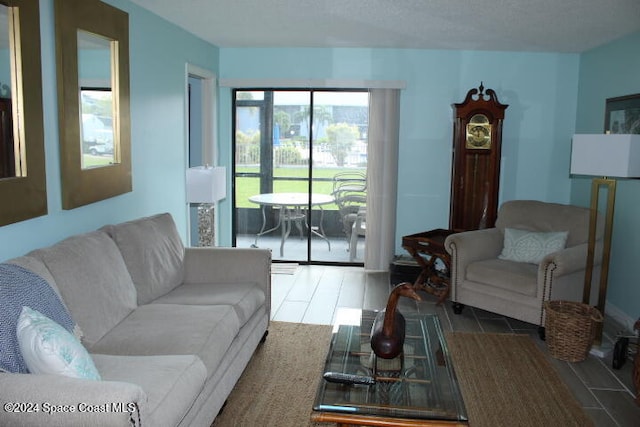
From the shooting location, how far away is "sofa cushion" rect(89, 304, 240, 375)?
2.74m

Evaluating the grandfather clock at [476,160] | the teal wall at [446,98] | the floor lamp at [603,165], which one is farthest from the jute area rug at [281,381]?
the teal wall at [446,98]

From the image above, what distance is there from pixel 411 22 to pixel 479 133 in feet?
5.26

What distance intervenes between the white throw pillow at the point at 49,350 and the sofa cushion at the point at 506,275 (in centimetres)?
323

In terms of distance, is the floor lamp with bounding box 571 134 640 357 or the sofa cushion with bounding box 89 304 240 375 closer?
the sofa cushion with bounding box 89 304 240 375

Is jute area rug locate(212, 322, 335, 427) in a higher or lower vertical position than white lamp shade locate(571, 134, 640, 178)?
lower

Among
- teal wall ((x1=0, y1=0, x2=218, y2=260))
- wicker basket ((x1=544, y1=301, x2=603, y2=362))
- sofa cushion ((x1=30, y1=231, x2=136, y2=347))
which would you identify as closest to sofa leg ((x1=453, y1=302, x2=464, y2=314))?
wicker basket ((x1=544, y1=301, x2=603, y2=362))

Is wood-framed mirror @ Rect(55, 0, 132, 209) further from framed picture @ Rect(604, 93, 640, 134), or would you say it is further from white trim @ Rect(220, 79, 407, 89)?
framed picture @ Rect(604, 93, 640, 134)


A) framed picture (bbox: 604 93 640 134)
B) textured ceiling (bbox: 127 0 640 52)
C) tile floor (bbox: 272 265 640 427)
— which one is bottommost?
tile floor (bbox: 272 265 640 427)

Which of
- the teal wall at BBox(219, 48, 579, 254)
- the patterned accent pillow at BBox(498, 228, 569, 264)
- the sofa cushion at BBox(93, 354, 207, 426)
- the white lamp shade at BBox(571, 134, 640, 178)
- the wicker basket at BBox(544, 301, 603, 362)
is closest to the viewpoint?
the sofa cushion at BBox(93, 354, 207, 426)

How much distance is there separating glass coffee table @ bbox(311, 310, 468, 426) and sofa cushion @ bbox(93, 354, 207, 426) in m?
0.51

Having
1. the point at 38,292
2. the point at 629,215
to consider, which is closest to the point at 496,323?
the point at 629,215

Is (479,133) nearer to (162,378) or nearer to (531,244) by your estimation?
(531,244)

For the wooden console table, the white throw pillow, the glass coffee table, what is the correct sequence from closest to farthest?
the white throw pillow, the glass coffee table, the wooden console table

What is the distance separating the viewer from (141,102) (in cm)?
430
